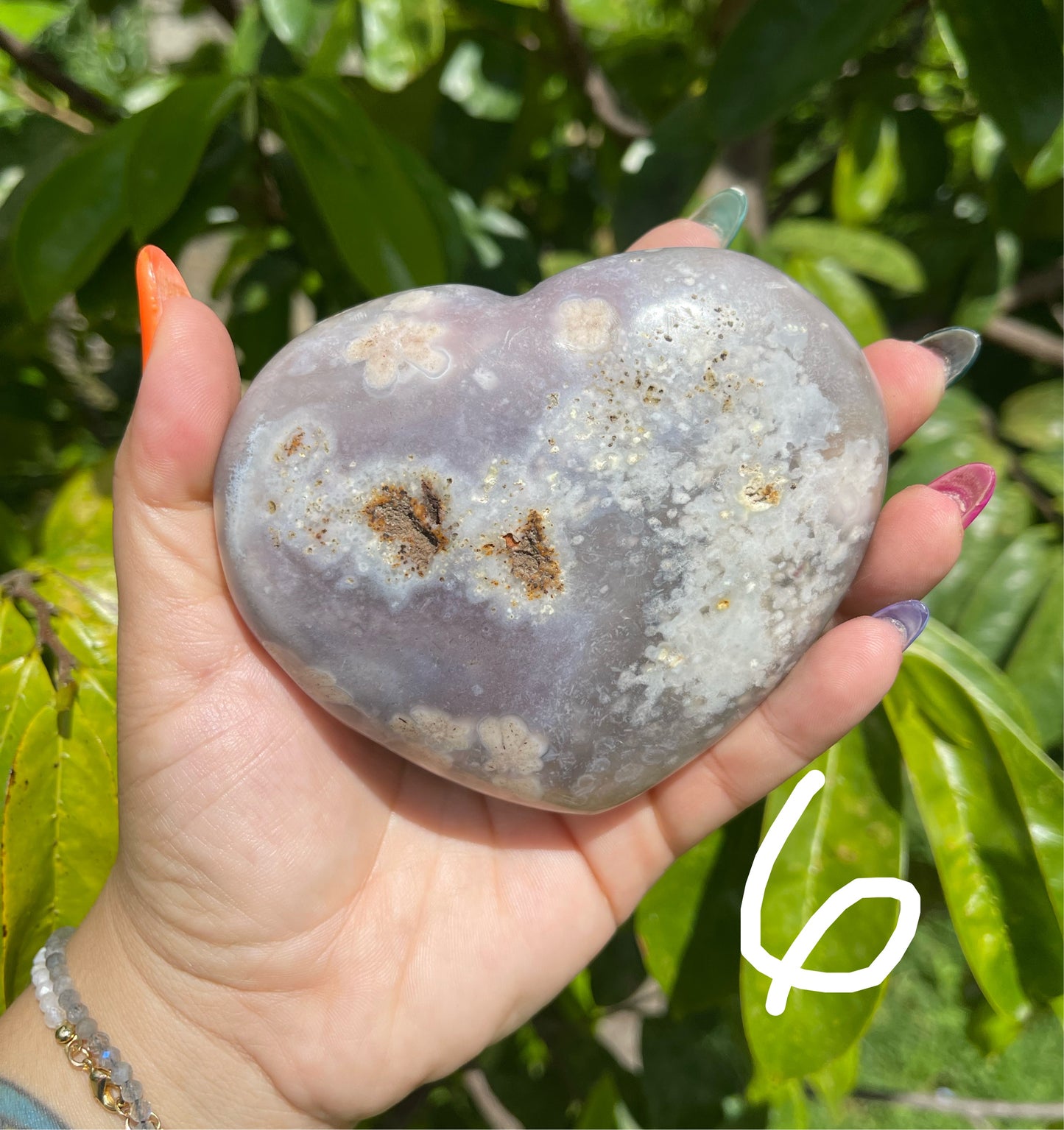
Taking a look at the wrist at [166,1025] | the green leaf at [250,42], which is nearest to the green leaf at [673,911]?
the wrist at [166,1025]

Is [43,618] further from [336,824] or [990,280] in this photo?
[990,280]

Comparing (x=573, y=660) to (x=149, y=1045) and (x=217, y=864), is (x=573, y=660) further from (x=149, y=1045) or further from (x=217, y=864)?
(x=149, y=1045)

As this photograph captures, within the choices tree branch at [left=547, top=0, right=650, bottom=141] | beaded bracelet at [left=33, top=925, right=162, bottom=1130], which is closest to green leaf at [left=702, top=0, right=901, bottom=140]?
tree branch at [left=547, top=0, right=650, bottom=141]

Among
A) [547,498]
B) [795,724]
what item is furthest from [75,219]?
[795,724]

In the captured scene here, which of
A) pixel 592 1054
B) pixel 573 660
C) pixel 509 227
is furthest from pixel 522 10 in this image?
pixel 592 1054

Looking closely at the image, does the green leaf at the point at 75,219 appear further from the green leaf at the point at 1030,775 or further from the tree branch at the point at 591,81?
the green leaf at the point at 1030,775
